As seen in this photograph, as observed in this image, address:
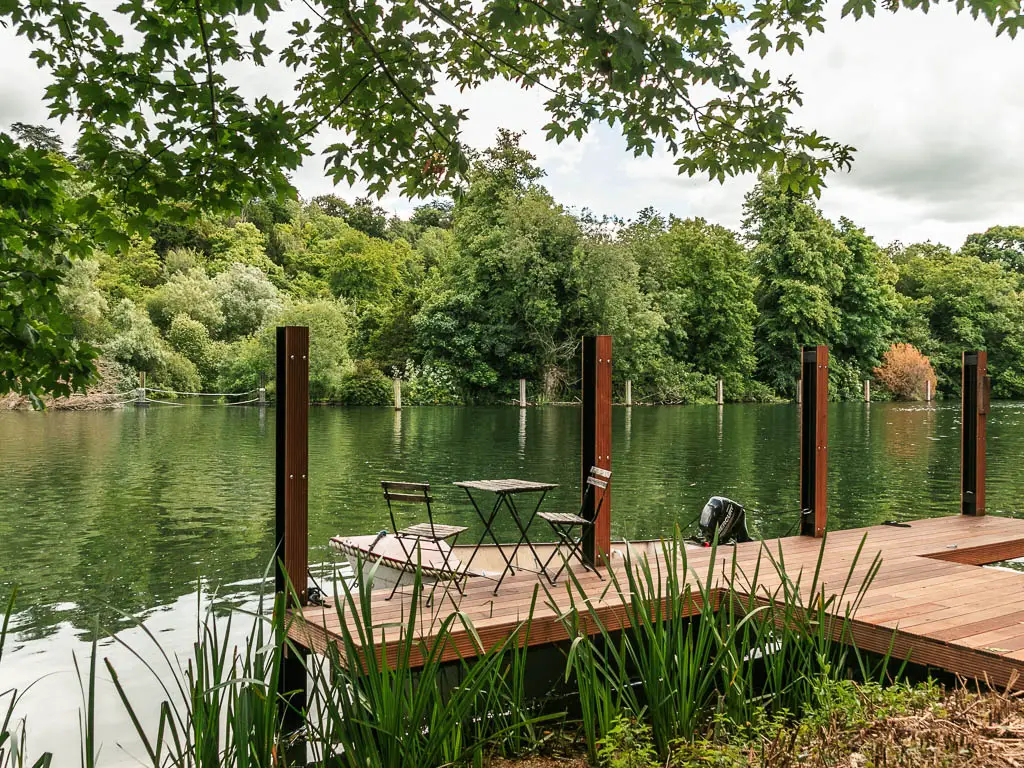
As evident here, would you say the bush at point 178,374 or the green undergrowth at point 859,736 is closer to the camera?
the green undergrowth at point 859,736

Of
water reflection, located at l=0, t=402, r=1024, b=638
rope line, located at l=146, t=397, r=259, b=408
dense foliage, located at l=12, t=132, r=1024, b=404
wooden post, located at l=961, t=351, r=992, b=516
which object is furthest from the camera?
dense foliage, located at l=12, t=132, r=1024, b=404

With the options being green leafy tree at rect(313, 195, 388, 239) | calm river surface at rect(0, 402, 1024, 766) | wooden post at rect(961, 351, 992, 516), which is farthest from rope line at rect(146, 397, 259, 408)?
wooden post at rect(961, 351, 992, 516)

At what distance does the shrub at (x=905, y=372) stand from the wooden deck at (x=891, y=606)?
152 ft

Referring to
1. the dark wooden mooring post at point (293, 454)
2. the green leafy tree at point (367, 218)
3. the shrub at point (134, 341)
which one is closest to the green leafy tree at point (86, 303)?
the shrub at point (134, 341)

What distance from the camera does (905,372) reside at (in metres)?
49.8

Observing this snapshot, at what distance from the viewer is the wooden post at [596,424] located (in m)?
5.61

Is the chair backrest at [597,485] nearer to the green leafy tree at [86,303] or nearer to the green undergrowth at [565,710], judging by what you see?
the green undergrowth at [565,710]

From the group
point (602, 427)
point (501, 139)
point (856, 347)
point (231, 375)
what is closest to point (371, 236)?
point (501, 139)

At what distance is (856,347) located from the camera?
49938 millimetres

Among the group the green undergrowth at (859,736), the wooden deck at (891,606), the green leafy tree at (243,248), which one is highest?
the green leafy tree at (243,248)

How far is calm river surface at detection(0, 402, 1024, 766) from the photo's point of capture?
7078mm

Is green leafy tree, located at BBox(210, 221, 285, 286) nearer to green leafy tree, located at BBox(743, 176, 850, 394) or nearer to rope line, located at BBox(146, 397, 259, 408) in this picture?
rope line, located at BBox(146, 397, 259, 408)

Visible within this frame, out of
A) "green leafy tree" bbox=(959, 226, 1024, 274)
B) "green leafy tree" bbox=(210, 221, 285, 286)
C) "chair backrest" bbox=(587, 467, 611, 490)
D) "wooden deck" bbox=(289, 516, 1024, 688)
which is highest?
"green leafy tree" bbox=(959, 226, 1024, 274)

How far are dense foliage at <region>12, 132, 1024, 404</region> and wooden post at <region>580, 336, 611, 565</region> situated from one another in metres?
31.1
